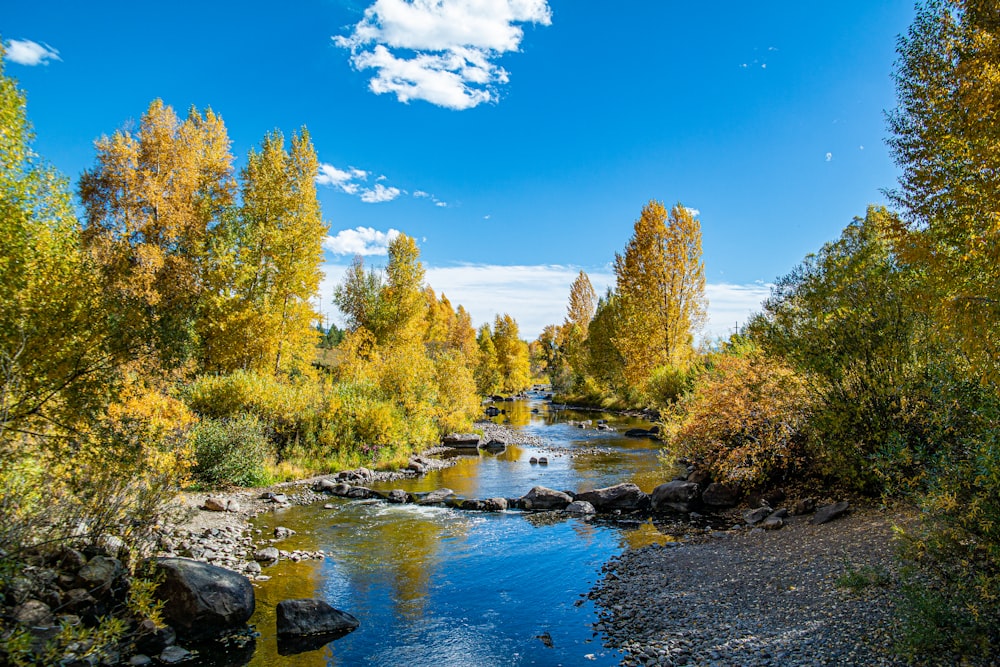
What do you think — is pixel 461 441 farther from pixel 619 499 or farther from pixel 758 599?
pixel 758 599

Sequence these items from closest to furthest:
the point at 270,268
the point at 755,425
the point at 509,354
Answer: the point at 755,425, the point at 270,268, the point at 509,354

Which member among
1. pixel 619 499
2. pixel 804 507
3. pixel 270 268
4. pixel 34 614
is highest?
pixel 270 268

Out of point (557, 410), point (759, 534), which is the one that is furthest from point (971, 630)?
point (557, 410)

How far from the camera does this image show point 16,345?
22.1 feet

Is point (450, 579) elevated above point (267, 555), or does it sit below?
below

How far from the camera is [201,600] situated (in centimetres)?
779

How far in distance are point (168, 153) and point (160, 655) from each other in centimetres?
2625

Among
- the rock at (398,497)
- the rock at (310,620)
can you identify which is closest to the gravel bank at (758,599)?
the rock at (310,620)

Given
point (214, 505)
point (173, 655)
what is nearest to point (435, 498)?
point (214, 505)

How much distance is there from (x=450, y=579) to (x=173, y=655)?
456 centimetres

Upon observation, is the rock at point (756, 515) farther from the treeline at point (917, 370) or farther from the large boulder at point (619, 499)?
the large boulder at point (619, 499)

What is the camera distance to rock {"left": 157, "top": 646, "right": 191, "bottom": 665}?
691 centimetres

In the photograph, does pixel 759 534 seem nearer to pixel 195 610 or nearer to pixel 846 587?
pixel 846 587

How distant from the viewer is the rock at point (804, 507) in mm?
11984
